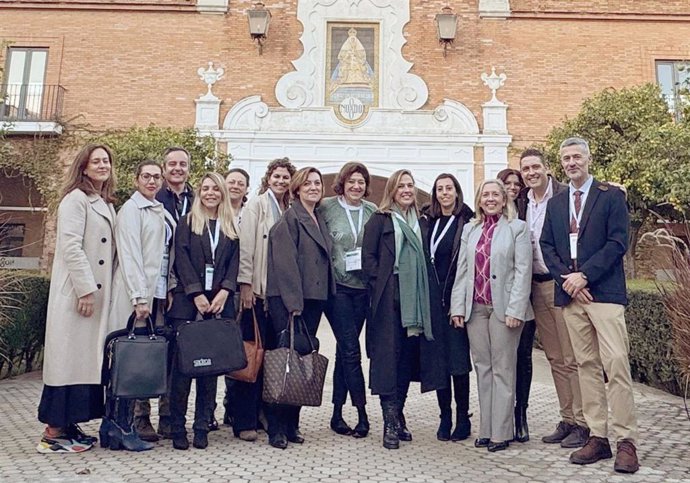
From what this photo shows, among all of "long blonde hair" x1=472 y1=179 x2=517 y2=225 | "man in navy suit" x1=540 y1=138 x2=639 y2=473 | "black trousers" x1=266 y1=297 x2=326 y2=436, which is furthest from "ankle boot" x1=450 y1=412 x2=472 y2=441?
"long blonde hair" x1=472 y1=179 x2=517 y2=225

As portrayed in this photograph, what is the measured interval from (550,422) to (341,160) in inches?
364

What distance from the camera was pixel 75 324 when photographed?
3797mm

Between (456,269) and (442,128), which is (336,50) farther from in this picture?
(456,269)

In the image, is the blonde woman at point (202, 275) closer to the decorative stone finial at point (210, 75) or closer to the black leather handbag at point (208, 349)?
the black leather handbag at point (208, 349)

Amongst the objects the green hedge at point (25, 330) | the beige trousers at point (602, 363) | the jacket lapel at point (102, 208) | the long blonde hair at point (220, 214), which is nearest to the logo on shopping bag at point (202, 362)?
the long blonde hair at point (220, 214)

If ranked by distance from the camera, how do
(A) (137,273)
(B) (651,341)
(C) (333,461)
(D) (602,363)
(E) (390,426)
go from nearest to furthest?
(C) (333,461) < (D) (602,363) < (A) (137,273) < (E) (390,426) < (B) (651,341)

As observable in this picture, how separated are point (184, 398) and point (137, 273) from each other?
922 mm

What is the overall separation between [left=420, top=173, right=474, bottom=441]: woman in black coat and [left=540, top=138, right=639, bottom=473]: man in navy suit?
29.9 inches

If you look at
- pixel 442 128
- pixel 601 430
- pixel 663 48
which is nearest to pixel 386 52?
pixel 442 128

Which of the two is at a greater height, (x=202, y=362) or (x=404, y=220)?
(x=404, y=220)

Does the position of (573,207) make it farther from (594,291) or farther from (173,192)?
(173,192)

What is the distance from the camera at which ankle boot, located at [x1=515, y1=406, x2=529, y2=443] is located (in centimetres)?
430

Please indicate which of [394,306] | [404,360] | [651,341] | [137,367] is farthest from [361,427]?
[651,341]

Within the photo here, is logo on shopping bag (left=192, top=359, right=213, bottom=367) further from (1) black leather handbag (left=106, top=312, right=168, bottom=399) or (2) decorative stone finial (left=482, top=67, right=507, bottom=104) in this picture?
(2) decorative stone finial (left=482, top=67, right=507, bottom=104)
